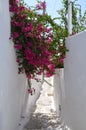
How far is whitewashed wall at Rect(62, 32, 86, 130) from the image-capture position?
5078 mm

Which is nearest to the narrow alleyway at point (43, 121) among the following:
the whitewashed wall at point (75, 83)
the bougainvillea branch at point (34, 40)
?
the whitewashed wall at point (75, 83)

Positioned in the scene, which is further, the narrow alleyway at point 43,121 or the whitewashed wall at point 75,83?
the narrow alleyway at point 43,121

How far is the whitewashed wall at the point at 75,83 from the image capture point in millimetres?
5078


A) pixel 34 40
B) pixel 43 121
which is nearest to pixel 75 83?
pixel 34 40

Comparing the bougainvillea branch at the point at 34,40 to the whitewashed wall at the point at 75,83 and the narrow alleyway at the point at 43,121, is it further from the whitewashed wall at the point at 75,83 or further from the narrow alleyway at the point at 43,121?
the narrow alleyway at the point at 43,121

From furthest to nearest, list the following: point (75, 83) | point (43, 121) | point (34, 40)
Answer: point (43, 121)
point (34, 40)
point (75, 83)

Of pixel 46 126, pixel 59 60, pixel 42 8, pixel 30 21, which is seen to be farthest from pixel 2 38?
pixel 46 126

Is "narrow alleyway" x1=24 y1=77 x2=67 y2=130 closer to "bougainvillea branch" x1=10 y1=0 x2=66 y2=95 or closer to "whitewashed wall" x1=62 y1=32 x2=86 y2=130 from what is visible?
"whitewashed wall" x1=62 y1=32 x2=86 y2=130


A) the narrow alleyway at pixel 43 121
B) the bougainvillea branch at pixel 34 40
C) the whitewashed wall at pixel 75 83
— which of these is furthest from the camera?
the narrow alleyway at pixel 43 121

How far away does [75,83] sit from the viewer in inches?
223

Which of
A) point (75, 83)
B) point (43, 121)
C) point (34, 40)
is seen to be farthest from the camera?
point (43, 121)

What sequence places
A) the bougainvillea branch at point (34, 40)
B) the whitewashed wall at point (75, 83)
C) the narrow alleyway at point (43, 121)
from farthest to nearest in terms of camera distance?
the narrow alleyway at point (43, 121), the bougainvillea branch at point (34, 40), the whitewashed wall at point (75, 83)

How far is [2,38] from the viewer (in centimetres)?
432

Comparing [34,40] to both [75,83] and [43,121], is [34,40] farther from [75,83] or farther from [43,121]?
[43,121]
